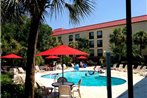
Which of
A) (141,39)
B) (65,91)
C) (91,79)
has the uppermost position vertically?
(141,39)

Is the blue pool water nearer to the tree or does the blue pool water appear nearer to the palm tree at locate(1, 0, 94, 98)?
the tree

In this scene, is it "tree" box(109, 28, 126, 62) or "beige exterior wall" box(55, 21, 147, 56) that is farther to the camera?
"beige exterior wall" box(55, 21, 147, 56)

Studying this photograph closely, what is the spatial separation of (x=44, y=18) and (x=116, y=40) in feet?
122

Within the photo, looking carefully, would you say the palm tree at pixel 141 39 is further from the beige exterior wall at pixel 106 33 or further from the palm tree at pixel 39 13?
the palm tree at pixel 39 13

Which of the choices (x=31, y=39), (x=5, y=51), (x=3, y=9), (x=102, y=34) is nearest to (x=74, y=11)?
(x=31, y=39)

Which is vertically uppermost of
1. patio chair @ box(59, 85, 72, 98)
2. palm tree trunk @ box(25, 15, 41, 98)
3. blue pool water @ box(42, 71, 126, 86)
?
palm tree trunk @ box(25, 15, 41, 98)

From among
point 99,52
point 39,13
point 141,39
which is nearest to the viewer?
point 39,13

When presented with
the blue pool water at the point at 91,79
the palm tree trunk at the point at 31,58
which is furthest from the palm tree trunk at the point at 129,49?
the blue pool water at the point at 91,79

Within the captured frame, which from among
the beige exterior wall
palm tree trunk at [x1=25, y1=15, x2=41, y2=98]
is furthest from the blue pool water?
the beige exterior wall

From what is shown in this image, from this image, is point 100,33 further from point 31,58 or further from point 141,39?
point 31,58

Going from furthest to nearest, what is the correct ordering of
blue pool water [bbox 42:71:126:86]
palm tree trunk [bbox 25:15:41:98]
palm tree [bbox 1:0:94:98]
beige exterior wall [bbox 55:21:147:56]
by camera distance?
beige exterior wall [bbox 55:21:147:56], blue pool water [bbox 42:71:126:86], palm tree trunk [bbox 25:15:41:98], palm tree [bbox 1:0:94:98]

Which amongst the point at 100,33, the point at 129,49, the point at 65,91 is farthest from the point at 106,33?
the point at 129,49

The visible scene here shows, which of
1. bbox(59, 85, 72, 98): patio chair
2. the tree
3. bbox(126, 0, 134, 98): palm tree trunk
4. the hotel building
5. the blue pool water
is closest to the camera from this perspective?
bbox(126, 0, 134, 98): palm tree trunk

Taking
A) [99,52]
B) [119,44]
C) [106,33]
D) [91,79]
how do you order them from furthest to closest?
1. [99,52]
2. [106,33]
3. [119,44]
4. [91,79]
